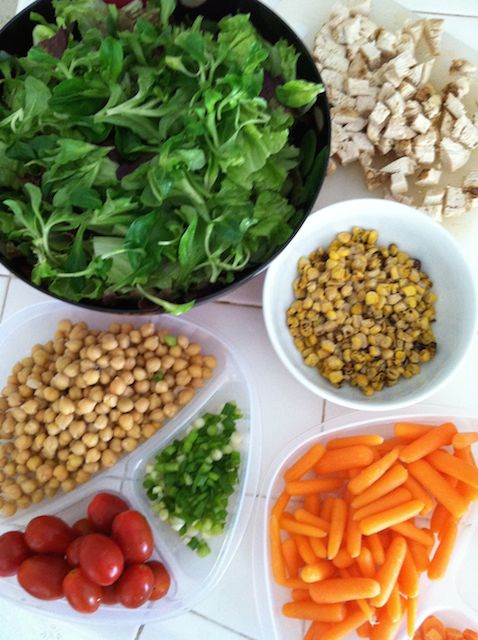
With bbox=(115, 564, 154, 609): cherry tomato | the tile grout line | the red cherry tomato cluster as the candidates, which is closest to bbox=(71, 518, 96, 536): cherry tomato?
the red cherry tomato cluster

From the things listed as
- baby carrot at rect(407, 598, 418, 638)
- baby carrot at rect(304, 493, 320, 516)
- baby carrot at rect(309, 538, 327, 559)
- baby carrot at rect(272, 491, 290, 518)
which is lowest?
baby carrot at rect(407, 598, 418, 638)

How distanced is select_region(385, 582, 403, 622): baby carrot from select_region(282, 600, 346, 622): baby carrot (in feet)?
0.24

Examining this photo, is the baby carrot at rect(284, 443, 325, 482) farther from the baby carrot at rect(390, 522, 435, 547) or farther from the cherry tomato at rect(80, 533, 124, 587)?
the cherry tomato at rect(80, 533, 124, 587)

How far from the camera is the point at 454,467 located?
102 centimetres

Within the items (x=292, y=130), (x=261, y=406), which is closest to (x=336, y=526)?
(x=261, y=406)

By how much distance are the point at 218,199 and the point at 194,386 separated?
0.42 meters

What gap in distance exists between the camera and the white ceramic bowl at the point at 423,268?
1.02 meters

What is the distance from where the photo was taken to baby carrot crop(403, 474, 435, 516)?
103cm

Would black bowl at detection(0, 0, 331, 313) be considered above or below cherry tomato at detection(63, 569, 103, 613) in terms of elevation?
above

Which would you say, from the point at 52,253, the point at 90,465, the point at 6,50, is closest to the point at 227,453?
the point at 90,465

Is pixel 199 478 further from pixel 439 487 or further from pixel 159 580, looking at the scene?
pixel 439 487

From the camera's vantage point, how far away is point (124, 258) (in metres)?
0.84

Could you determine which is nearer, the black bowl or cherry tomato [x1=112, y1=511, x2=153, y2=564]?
the black bowl

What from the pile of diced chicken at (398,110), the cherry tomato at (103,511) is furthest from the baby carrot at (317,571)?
the pile of diced chicken at (398,110)
